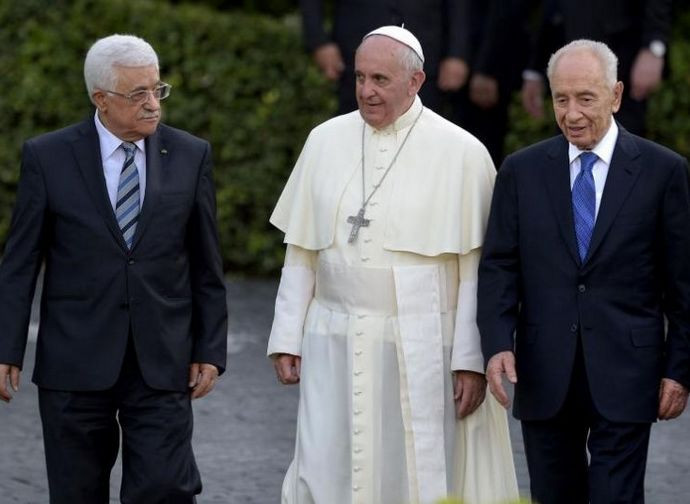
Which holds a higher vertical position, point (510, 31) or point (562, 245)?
point (510, 31)

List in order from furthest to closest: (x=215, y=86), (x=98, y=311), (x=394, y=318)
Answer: (x=215, y=86)
(x=394, y=318)
(x=98, y=311)

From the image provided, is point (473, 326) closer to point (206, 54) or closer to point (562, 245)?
point (562, 245)

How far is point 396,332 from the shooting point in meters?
6.86

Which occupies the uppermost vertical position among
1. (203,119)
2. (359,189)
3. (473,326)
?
(203,119)

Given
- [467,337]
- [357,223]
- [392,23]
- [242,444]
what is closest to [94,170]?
[357,223]

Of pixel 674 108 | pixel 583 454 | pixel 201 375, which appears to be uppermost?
pixel 674 108

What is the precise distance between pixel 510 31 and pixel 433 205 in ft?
14.7

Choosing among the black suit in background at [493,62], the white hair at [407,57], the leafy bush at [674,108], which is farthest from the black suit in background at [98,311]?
the leafy bush at [674,108]

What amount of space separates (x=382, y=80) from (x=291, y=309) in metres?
0.85

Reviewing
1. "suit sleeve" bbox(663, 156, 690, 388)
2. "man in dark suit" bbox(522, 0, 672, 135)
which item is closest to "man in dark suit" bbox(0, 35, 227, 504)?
"suit sleeve" bbox(663, 156, 690, 388)

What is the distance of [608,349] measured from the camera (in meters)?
6.62

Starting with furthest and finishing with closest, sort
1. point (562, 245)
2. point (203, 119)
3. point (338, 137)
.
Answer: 1. point (203, 119)
2. point (338, 137)
3. point (562, 245)

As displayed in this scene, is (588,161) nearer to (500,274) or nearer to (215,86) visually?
(500,274)

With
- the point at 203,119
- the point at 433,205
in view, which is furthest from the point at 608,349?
the point at 203,119
